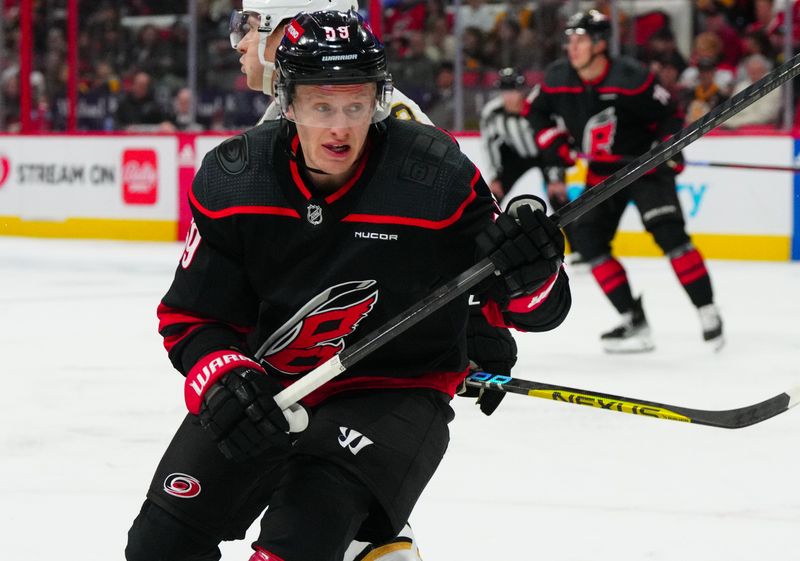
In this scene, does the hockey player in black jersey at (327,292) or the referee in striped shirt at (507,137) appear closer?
the hockey player in black jersey at (327,292)

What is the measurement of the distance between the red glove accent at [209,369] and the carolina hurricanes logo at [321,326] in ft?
0.34

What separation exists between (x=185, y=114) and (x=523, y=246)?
8.12 metres

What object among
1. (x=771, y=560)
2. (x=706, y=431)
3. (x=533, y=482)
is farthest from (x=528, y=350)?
(x=771, y=560)

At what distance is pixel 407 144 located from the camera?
2.05 meters

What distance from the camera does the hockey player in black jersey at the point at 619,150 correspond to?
5.25m

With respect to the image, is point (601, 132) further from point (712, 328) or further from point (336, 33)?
point (336, 33)

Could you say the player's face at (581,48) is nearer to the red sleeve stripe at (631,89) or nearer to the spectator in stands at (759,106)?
the red sleeve stripe at (631,89)

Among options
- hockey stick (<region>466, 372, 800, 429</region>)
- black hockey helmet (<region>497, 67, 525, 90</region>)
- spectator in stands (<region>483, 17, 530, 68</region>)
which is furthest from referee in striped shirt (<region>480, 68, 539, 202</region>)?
hockey stick (<region>466, 372, 800, 429</region>)

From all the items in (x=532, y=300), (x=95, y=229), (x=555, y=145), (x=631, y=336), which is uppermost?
(x=532, y=300)

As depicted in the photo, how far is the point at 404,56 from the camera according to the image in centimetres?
911

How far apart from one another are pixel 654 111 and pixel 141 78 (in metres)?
5.68

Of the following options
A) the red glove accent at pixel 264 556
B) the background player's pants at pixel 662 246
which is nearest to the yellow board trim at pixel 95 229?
the background player's pants at pixel 662 246

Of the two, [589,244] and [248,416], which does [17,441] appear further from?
[589,244]

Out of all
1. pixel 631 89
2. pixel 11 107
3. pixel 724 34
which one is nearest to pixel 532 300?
pixel 631 89
